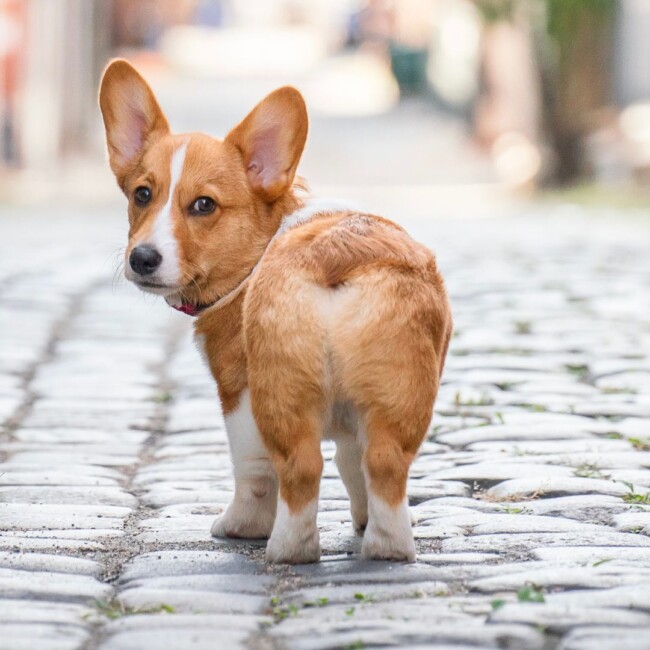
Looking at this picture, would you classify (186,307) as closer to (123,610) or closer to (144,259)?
(144,259)

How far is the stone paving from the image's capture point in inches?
126

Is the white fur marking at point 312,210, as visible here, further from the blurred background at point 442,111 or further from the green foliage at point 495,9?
the green foliage at point 495,9

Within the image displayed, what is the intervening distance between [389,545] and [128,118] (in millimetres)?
1676

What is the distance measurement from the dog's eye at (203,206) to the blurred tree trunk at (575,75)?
15107 millimetres

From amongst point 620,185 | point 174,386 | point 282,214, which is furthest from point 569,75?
point 282,214

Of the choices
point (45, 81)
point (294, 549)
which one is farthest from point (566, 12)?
point (294, 549)

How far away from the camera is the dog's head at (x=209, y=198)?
409cm

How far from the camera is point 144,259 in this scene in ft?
13.3

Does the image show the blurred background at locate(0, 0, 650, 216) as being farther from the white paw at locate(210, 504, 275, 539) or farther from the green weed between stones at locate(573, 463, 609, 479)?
the white paw at locate(210, 504, 275, 539)

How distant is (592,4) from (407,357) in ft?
51.7

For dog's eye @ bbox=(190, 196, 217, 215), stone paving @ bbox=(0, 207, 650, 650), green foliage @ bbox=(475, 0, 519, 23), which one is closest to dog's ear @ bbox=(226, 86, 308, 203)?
dog's eye @ bbox=(190, 196, 217, 215)

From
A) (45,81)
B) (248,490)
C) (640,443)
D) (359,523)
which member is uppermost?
(248,490)

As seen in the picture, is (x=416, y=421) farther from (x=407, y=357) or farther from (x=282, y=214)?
(x=282, y=214)

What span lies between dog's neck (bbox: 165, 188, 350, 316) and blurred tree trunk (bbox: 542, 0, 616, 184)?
48.8 ft
